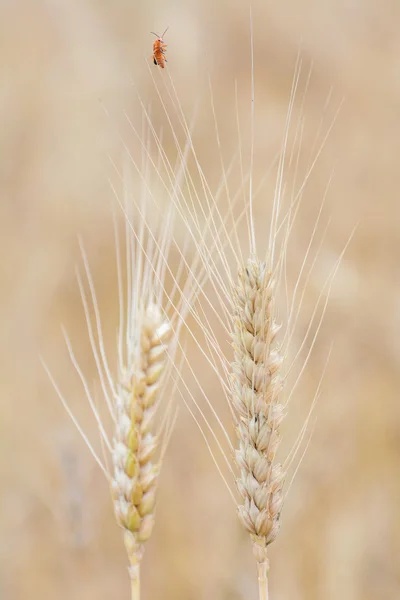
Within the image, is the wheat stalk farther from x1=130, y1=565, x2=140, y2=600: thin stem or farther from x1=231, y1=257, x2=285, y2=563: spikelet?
x1=231, y1=257, x2=285, y2=563: spikelet

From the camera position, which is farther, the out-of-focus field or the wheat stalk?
the out-of-focus field

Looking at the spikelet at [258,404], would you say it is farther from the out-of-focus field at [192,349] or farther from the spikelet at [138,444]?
the out-of-focus field at [192,349]

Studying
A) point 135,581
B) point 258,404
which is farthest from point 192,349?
point 135,581

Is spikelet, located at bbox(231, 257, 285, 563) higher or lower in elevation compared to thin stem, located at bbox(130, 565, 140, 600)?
higher

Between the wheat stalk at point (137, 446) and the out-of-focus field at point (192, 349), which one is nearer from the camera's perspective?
the wheat stalk at point (137, 446)

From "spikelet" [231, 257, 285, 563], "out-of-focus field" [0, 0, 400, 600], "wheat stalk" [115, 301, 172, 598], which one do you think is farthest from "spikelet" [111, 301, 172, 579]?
"out-of-focus field" [0, 0, 400, 600]

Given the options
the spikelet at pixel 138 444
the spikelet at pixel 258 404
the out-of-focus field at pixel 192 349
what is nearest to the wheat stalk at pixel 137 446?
the spikelet at pixel 138 444

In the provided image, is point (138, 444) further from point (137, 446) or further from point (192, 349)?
point (192, 349)
